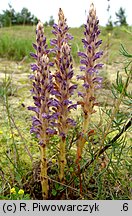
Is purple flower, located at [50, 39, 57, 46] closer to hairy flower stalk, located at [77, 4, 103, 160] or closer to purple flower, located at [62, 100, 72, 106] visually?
hairy flower stalk, located at [77, 4, 103, 160]

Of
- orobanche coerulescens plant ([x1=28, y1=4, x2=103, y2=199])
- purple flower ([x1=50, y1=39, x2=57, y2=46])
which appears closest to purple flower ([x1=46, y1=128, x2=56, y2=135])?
orobanche coerulescens plant ([x1=28, y1=4, x2=103, y2=199])

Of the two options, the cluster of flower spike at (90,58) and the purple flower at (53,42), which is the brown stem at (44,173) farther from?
the purple flower at (53,42)

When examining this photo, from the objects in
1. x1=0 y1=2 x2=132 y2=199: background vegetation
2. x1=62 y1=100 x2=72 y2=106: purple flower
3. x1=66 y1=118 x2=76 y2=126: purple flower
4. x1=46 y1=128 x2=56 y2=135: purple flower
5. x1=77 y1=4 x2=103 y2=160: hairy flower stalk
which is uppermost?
x1=77 y1=4 x2=103 y2=160: hairy flower stalk

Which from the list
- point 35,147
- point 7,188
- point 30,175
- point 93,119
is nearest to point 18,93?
point 93,119

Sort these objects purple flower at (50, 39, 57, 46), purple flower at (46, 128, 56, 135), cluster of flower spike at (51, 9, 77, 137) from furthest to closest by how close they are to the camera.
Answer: purple flower at (50, 39, 57, 46) < purple flower at (46, 128, 56, 135) < cluster of flower spike at (51, 9, 77, 137)

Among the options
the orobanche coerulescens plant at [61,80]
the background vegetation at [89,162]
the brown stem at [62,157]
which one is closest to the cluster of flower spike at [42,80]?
the orobanche coerulescens plant at [61,80]

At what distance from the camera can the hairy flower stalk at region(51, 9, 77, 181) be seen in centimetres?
141

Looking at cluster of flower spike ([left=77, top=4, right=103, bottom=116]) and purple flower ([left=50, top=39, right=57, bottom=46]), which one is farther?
purple flower ([left=50, top=39, right=57, bottom=46])

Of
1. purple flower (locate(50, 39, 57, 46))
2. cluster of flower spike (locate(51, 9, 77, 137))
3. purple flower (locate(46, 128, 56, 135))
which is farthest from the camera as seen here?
purple flower (locate(50, 39, 57, 46))

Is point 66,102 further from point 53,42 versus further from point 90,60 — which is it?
point 53,42

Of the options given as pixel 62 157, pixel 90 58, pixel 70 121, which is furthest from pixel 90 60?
pixel 62 157

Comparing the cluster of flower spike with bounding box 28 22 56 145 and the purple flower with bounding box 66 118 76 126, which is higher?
the cluster of flower spike with bounding box 28 22 56 145

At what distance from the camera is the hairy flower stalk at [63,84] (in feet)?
4.61

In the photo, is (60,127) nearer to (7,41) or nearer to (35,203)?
(35,203)
